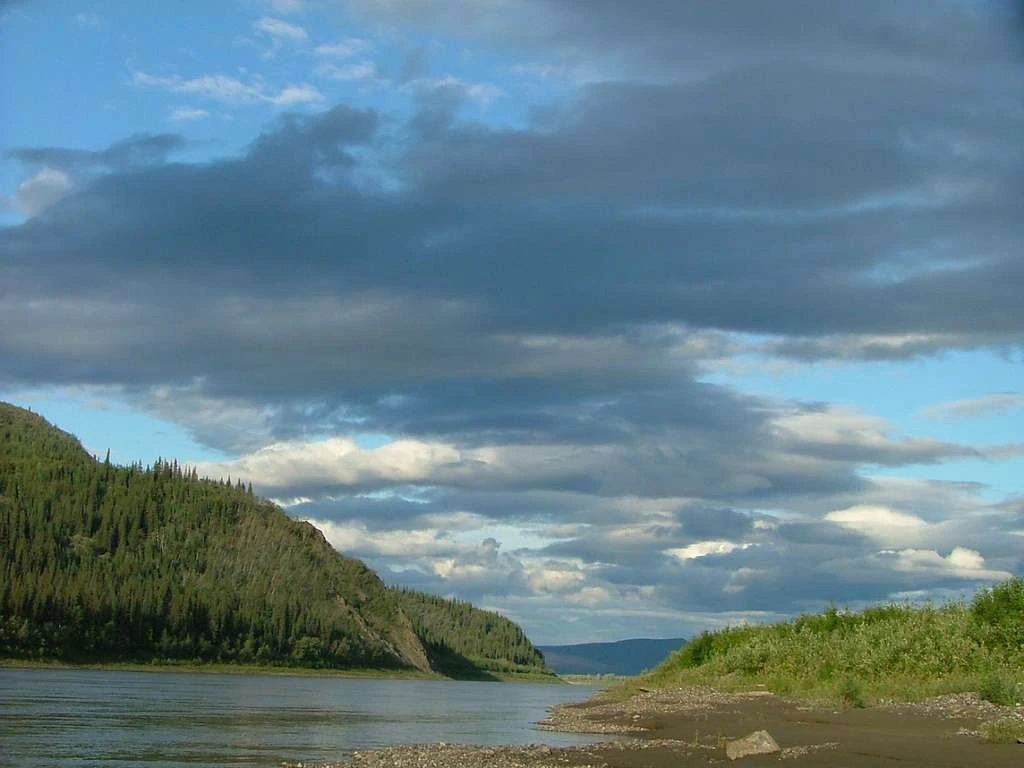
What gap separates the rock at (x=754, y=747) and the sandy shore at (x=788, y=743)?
359 millimetres

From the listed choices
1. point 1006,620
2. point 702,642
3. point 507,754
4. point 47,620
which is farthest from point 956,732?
point 47,620

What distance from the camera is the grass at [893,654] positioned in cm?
5612

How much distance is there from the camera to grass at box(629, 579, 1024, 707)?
184 ft

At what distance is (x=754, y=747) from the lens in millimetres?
38594

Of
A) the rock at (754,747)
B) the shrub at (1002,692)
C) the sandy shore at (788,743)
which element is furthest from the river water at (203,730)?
the shrub at (1002,692)

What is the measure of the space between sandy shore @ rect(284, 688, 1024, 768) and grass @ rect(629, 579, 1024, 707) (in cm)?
328

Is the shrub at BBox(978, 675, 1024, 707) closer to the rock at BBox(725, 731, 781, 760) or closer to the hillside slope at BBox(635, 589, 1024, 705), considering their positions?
the hillside slope at BBox(635, 589, 1024, 705)

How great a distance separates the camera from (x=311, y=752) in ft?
161

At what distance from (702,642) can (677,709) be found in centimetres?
4013

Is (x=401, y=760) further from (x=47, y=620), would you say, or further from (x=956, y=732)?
(x=47, y=620)

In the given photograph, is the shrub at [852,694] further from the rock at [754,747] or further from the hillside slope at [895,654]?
the rock at [754,747]

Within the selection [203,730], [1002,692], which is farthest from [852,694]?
[203,730]

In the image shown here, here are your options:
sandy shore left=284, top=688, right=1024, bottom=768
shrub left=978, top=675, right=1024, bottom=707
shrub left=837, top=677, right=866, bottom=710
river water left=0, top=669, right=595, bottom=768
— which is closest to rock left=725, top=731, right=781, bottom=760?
sandy shore left=284, top=688, right=1024, bottom=768

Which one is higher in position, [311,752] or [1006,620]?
[1006,620]
